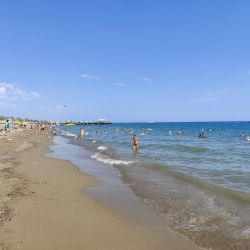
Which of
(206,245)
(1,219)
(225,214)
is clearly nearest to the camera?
(206,245)

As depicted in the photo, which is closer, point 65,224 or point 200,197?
point 65,224

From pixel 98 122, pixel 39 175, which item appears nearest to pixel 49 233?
pixel 39 175

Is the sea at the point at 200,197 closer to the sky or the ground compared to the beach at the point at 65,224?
closer to the ground

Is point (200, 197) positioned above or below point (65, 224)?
below

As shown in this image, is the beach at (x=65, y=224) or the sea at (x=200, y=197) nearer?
the beach at (x=65, y=224)

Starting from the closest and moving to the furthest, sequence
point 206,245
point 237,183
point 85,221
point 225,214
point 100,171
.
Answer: point 206,245 → point 85,221 → point 225,214 → point 237,183 → point 100,171

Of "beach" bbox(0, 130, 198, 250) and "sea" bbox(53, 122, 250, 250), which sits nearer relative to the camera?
"beach" bbox(0, 130, 198, 250)

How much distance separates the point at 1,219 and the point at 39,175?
765 centimetres

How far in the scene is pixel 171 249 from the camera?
7.02m

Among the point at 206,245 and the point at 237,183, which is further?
the point at 237,183

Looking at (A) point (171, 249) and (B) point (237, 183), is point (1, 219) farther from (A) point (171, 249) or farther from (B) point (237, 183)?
(B) point (237, 183)

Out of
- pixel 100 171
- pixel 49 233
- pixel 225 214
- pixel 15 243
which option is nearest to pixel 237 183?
pixel 225 214

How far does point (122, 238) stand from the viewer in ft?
24.9

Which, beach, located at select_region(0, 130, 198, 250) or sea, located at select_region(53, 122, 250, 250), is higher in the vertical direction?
beach, located at select_region(0, 130, 198, 250)
